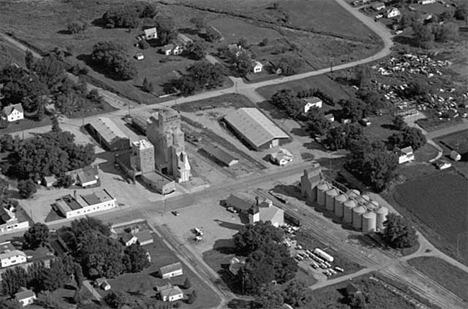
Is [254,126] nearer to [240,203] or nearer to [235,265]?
[240,203]

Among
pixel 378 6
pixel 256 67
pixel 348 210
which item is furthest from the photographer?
pixel 378 6

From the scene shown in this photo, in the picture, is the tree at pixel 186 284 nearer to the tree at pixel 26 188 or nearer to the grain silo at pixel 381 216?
the grain silo at pixel 381 216

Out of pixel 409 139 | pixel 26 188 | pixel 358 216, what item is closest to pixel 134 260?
pixel 26 188

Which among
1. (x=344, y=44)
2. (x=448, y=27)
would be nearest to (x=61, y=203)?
(x=344, y=44)

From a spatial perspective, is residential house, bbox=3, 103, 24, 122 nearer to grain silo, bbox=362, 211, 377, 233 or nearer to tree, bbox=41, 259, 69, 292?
tree, bbox=41, 259, 69, 292

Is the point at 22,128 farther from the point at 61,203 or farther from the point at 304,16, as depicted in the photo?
the point at 304,16

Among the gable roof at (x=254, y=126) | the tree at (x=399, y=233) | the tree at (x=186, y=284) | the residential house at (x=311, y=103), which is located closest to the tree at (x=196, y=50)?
the gable roof at (x=254, y=126)

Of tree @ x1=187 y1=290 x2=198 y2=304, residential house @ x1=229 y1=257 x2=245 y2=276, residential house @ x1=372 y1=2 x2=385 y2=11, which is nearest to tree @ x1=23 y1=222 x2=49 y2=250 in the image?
tree @ x1=187 y1=290 x2=198 y2=304
